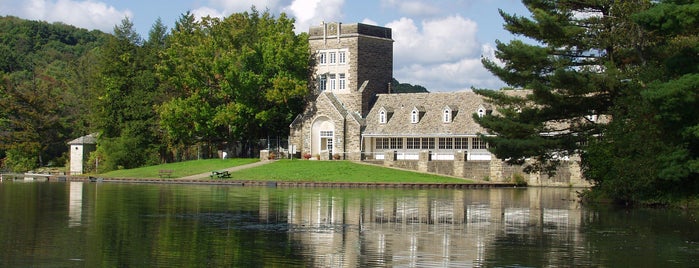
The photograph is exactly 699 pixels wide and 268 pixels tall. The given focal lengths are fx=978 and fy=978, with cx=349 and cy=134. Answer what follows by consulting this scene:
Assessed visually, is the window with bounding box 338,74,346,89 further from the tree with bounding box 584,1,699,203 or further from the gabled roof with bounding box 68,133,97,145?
the tree with bounding box 584,1,699,203

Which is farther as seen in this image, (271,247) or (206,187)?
(206,187)

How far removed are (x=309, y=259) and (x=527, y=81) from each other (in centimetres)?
2296

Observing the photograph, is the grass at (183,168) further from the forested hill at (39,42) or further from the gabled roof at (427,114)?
the forested hill at (39,42)

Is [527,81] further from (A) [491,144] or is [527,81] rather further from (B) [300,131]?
(B) [300,131]

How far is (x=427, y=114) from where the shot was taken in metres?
66.8

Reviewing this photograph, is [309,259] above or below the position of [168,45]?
below

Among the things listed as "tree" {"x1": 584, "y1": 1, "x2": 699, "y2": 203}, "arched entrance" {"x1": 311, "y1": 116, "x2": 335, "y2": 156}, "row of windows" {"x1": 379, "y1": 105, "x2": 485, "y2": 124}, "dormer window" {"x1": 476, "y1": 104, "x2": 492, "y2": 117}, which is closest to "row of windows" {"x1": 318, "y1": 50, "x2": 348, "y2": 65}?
"arched entrance" {"x1": 311, "y1": 116, "x2": 335, "y2": 156}

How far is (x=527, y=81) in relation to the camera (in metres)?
42.5

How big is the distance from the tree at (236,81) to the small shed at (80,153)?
7565mm

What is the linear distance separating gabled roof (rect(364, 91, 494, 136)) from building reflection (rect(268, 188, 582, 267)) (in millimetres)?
17656

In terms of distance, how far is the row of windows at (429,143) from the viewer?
63656 mm

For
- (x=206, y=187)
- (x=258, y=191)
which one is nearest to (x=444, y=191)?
(x=258, y=191)

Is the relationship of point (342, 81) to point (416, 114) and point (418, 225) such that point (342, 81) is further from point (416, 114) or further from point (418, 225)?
point (418, 225)

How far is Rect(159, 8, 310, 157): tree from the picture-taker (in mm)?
67188
